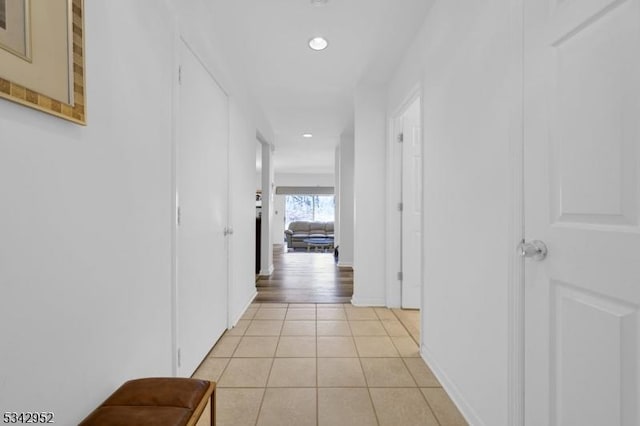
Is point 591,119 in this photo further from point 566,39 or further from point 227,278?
point 227,278

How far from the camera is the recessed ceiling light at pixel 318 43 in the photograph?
2.56 meters

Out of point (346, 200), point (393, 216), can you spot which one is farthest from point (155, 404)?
point (346, 200)

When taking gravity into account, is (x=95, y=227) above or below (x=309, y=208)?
below

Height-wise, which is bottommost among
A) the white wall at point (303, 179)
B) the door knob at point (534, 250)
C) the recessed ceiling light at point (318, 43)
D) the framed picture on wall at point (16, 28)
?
the door knob at point (534, 250)

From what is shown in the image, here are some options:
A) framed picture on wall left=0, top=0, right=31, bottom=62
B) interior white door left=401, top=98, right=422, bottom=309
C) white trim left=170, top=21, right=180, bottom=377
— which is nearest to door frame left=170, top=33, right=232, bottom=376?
white trim left=170, top=21, right=180, bottom=377

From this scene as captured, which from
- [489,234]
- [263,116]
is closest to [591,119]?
[489,234]

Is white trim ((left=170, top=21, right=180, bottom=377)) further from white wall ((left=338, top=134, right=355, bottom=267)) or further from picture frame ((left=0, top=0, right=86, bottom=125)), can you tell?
white wall ((left=338, top=134, right=355, bottom=267))

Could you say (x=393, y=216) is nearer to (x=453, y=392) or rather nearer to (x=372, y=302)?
(x=372, y=302)

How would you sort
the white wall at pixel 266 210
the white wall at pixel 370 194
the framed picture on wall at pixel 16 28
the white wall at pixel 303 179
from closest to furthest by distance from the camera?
1. the framed picture on wall at pixel 16 28
2. the white wall at pixel 370 194
3. the white wall at pixel 266 210
4. the white wall at pixel 303 179

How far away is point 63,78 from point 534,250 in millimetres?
1555

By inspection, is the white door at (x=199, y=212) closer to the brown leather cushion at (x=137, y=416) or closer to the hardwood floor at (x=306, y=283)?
the brown leather cushion at (x=137, y=416)

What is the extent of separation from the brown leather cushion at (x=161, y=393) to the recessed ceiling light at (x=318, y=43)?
8.05 feet

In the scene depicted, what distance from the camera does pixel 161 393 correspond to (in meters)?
1.08

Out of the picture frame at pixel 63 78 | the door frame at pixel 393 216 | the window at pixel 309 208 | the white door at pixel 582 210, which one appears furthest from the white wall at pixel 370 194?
the window at pixel 309 208
